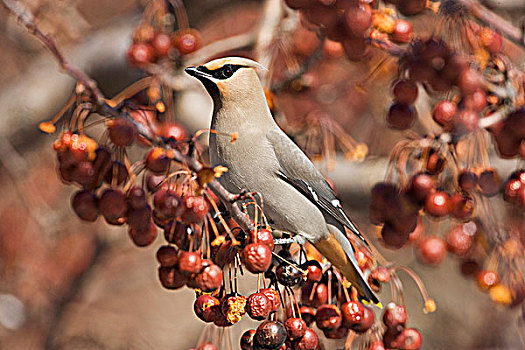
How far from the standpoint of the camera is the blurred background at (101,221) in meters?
4.17

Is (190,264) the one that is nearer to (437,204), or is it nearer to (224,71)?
(224,71)

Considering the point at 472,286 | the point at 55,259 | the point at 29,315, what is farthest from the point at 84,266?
the point at 472,286

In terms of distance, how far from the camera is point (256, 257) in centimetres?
195

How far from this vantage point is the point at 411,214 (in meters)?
2.70

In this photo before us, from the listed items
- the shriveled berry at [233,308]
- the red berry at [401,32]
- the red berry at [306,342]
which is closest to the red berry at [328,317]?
the red berry at [306,342]

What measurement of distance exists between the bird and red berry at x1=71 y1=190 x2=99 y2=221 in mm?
566

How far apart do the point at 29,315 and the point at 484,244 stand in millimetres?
3813

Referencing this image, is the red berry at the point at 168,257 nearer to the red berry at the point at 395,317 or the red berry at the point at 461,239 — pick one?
the red berry at the point at 395,317

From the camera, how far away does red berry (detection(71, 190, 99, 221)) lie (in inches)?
87.0

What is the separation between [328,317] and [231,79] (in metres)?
0.96

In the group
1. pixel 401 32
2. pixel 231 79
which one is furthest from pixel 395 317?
pixel 401 32

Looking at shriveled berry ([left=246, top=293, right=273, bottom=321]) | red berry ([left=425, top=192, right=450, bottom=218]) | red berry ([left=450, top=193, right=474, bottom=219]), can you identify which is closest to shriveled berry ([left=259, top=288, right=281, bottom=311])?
shriveled berry ([left=246, top=293, right=273, bottom=321])

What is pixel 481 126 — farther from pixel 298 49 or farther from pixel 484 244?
pixel 298 49

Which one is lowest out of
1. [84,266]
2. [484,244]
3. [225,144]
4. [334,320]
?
[84,266]
